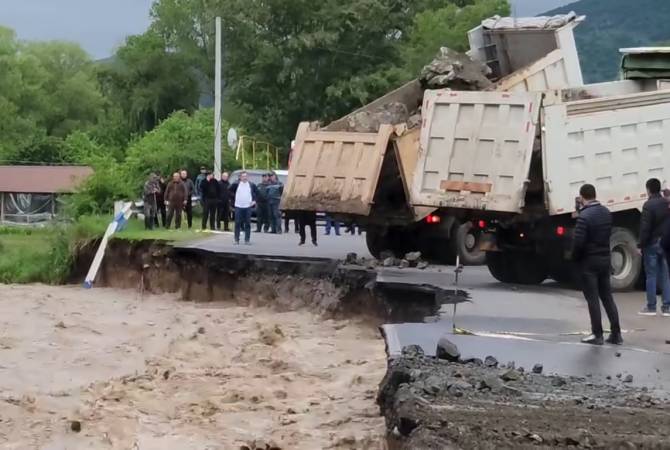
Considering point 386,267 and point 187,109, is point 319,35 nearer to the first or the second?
point 187,109

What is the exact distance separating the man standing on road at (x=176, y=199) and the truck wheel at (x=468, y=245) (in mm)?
10006

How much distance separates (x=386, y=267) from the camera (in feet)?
68.4

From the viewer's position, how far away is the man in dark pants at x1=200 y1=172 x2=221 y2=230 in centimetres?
3097

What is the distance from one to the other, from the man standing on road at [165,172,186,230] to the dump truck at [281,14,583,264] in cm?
987

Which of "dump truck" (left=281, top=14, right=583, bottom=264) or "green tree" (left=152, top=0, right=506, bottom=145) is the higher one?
"green tree" (left=152, top=0, right=506, bottom=145)

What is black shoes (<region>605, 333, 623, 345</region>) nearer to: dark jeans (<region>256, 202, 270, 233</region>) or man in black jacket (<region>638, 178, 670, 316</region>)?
man in black jacket (<region>638, 178, 670, 316</region>)

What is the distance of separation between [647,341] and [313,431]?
161 inches

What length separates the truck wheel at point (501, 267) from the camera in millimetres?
19547

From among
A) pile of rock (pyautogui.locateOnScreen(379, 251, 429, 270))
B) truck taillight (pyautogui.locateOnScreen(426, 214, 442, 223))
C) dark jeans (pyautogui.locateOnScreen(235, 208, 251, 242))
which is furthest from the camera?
dark jeans (pyautogui.locateOnScreen(235, 208, 251, 242))

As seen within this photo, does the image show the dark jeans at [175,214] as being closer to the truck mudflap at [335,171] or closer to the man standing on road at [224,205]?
the man standing on road at [224,205]

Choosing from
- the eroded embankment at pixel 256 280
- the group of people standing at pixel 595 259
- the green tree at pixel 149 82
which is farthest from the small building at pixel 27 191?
the group of people standing at pixel 595 259

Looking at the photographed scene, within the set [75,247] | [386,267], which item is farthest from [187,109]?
[386,267]

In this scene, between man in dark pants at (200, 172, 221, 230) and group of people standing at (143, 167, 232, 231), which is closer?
group of people standing at (143, 167, 232, 231)

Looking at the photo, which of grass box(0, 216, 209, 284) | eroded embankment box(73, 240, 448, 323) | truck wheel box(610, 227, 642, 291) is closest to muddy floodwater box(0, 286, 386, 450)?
eroded embankment box(73, 240, 448, 323)
